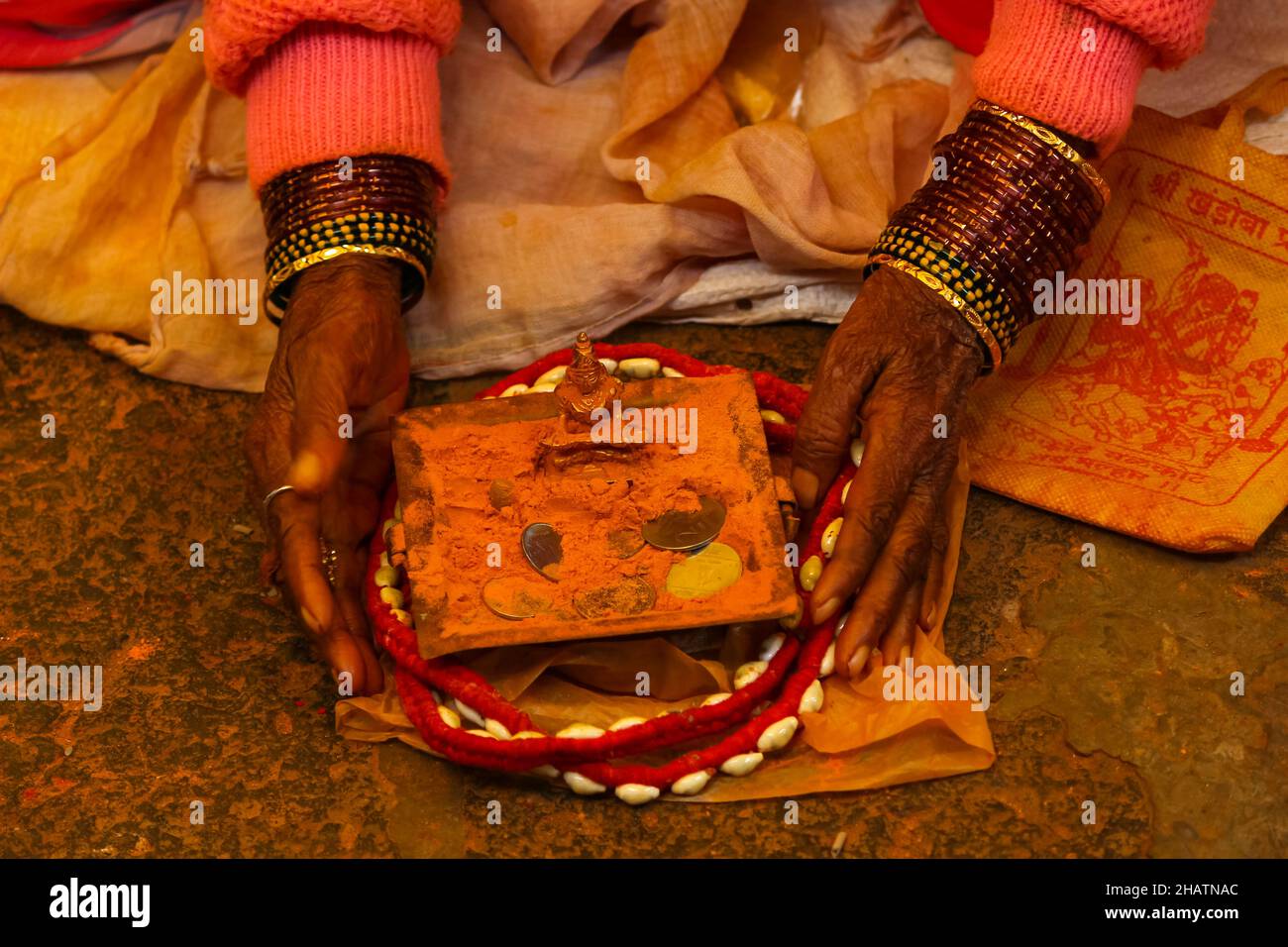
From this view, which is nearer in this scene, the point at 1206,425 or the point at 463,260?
the point at 1206,425

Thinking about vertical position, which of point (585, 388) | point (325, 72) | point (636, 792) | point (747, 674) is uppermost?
point (325, 72)

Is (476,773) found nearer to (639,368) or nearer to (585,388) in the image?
(585,388)

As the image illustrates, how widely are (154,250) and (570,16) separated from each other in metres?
0.64

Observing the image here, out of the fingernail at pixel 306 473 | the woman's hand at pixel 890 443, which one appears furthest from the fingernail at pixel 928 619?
the fingernail at pixel 306 473

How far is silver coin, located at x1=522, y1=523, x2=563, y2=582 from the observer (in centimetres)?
165

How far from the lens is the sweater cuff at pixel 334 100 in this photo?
6.10 ft

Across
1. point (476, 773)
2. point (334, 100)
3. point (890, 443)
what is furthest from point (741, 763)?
point (334, 100)

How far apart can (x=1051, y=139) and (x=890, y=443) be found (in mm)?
388

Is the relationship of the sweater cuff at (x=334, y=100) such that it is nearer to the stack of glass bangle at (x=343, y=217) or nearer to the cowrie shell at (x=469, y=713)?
the stack of glass bangle at (x=343, y=217)

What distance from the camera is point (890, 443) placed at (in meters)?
Answer: 1.70

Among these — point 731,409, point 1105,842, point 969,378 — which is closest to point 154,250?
point 731,409

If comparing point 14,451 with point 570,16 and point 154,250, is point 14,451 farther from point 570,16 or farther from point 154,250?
point 570,16

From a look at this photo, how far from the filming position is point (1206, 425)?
190 cm

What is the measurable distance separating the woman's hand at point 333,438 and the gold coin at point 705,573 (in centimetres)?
34
